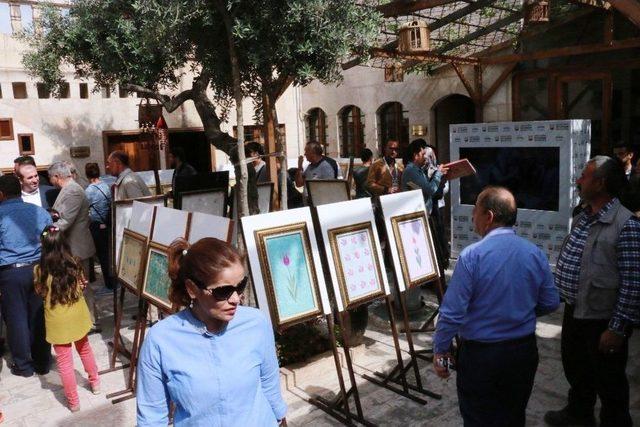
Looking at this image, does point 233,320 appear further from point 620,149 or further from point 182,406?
point 620,149

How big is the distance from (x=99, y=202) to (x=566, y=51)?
822cm

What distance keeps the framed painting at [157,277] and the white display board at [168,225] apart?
2.4 inches

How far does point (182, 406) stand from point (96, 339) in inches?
173

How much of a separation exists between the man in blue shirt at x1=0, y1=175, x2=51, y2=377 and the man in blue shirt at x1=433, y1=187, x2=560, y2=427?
3.83 metres

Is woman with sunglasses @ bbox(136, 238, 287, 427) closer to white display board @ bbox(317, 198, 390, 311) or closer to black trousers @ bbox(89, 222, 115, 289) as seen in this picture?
white display board @ bbox(317, 198, 390, 311)

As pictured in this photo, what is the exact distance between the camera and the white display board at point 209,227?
145 inches

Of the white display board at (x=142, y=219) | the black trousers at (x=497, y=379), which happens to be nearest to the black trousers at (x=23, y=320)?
the white display board at (x=142, y=219)

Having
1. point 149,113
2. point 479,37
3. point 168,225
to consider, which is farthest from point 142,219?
point 479,37

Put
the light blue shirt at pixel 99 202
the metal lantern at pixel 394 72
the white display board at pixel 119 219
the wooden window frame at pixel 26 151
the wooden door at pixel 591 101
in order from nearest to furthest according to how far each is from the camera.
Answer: the white display board at pixel 119 219
the light blue shirt at pixel 99 202
the metal lantern at pixel 394 72
the wooden door at pixel 591 101
the wooden window frame at pixel 26 151

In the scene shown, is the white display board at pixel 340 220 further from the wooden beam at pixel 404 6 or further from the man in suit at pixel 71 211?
the wooden beam at pixel 404 6

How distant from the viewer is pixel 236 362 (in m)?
2.04

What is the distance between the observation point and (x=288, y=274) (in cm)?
389

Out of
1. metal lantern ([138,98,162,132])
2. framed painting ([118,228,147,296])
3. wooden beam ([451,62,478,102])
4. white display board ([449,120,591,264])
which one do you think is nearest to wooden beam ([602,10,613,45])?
white display board ([449,120,591,264])

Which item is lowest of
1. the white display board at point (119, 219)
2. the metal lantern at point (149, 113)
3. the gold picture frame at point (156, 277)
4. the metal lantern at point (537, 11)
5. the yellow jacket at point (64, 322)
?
the yellow jacket at point (64, 322)
